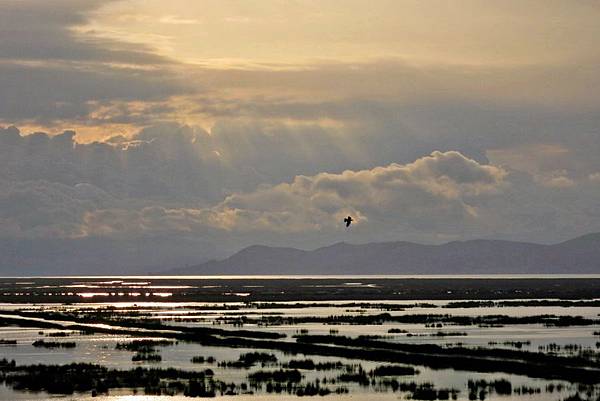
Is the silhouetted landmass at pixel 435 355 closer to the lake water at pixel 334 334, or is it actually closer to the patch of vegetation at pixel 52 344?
the lake water at pixel 334 334

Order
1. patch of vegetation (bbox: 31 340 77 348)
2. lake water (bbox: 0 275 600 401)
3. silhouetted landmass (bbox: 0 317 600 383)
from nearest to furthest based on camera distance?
lake water (bbox: 0 275 600 401), silhouetted landmass (bbox: 0 317 600 383), patch of vegetation (bbox: 31 340 77 348)

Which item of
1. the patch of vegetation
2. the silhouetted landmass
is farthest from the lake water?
the silhouetted landmass

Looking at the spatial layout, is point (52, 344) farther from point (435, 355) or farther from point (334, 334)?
point (435, 355)

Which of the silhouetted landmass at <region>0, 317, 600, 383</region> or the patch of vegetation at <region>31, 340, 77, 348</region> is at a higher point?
the patch of vegetation at <region>31, 340, 77, 348</region>

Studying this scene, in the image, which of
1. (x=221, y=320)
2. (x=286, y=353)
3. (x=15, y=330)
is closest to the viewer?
(x=286, y=353)

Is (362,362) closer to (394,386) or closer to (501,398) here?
(394,386)

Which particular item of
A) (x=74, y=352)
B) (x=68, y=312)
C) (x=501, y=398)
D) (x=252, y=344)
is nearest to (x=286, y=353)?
(x=252, y=344)

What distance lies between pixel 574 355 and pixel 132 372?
2462 centimetres

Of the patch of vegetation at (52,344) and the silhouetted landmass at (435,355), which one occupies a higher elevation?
the patch of vegetation at (52,344)

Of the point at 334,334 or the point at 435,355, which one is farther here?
the point at 334,334

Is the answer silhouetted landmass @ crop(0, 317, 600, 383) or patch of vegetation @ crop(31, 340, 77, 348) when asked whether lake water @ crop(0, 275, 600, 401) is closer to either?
patch of vegetation @ crop(31, 340, 77, 348)

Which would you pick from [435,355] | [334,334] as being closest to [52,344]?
[334,334]

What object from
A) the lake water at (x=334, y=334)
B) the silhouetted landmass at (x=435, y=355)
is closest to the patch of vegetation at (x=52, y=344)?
the lake water at (x=334, y=334)

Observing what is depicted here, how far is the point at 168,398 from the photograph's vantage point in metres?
52.0
